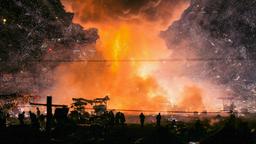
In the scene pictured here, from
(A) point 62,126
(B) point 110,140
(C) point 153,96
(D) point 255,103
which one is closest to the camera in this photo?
(B) point 110,140

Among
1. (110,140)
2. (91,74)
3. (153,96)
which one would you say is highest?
(91,74)

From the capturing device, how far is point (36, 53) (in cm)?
8388

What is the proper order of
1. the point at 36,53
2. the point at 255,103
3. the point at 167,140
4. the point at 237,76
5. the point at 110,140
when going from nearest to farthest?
the point at 167,140
the point at 110,140
the point at 36,53
the point at 255,103
the point at 237,76

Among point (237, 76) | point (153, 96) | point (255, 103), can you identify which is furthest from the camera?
point (237, 76)

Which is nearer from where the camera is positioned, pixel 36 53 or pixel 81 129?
pixel 81 129

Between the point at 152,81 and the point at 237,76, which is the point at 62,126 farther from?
the point at 237,76

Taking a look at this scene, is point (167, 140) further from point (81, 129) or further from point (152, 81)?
point (152, 81)

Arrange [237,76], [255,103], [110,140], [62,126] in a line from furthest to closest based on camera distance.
Answer: [237,76] < [255,103] < [62,126] < [110,140]

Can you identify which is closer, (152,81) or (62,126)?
(62,126)

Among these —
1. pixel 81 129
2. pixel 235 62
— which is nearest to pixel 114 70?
pixel 235 62

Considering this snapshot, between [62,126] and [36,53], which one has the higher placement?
[36,53]

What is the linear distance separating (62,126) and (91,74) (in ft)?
208

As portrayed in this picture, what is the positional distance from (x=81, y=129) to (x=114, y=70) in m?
66.5

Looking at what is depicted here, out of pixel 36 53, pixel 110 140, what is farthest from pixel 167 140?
pixel 36 53
